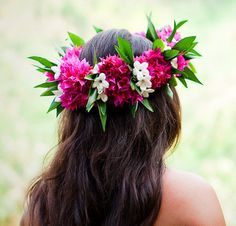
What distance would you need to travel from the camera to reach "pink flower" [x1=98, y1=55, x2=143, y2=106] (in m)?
1.54

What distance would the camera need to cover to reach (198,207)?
4.84 ft

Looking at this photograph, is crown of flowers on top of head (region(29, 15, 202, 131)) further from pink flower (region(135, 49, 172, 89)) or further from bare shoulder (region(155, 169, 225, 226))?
bare shoulder (region(155, 169, 225, 226))

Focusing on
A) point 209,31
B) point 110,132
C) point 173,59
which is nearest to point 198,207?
point 110,132

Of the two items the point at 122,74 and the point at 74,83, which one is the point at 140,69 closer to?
the point at 122,74

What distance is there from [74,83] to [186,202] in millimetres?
482

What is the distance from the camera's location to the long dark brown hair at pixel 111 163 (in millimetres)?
1483

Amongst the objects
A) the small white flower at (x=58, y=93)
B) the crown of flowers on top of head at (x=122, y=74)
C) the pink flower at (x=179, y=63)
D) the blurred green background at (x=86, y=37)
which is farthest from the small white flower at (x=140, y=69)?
the blurred green background at (x=86, y=37)

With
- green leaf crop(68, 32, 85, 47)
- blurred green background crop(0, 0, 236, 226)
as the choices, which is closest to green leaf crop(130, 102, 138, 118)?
green leaf crop(68, 32, 85, 47)

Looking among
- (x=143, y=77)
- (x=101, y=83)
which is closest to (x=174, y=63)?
(x=143, y=77)

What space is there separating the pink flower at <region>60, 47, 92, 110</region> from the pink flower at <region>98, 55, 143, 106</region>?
0.20 feet

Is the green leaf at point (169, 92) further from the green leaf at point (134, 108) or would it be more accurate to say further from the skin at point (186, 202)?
the skin at point (186, 202)

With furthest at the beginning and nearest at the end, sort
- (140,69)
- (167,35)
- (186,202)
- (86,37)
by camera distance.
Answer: (86,37), (167,35), (140,69), (186,202)

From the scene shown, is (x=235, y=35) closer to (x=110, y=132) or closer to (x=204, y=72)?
(x=204, y=72)

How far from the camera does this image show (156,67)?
5.24ft
